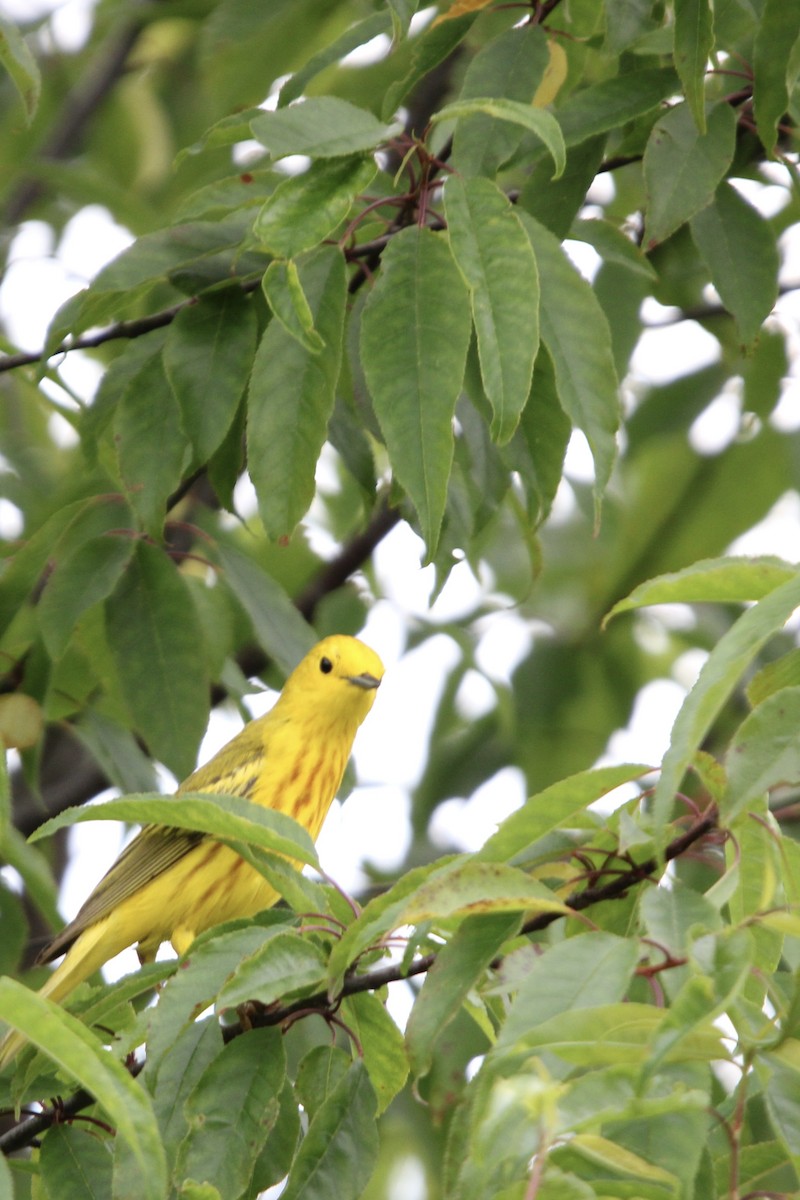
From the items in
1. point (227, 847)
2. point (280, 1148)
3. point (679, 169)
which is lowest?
point (280, 1148)

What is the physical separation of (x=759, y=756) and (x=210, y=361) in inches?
64.2

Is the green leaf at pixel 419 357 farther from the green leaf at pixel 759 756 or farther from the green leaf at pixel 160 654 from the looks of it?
the green leaf at pixel 160 654

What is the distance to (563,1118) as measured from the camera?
176cm

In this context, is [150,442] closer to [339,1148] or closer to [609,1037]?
[339,1148]

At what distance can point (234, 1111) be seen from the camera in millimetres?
2434

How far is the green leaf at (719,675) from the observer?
6.19 ft

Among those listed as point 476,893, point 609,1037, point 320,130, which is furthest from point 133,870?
point 609,1037

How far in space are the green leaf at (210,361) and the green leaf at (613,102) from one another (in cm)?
75

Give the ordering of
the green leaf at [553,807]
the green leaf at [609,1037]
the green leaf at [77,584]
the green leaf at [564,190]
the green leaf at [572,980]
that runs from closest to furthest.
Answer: the green leaf at [609,1037] < the green leaf at [572,980] < the green leaf at [553,807] < the green leaf at [564,190] < the green leaf at [77,584]

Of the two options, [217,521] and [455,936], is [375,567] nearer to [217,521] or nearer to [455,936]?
[217,521]

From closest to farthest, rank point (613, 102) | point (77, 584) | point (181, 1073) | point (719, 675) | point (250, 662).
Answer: point (719, 675) < point (181, 1073) < point (613, 102) < point (77, 584) < point (250, 662)

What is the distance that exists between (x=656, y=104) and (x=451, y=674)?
395cm

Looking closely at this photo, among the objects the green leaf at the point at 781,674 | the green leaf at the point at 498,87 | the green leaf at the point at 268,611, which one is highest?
the green leaf at the point at 498,87

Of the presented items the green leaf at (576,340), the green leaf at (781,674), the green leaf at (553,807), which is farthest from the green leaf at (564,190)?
the green leaf at (553,807)
